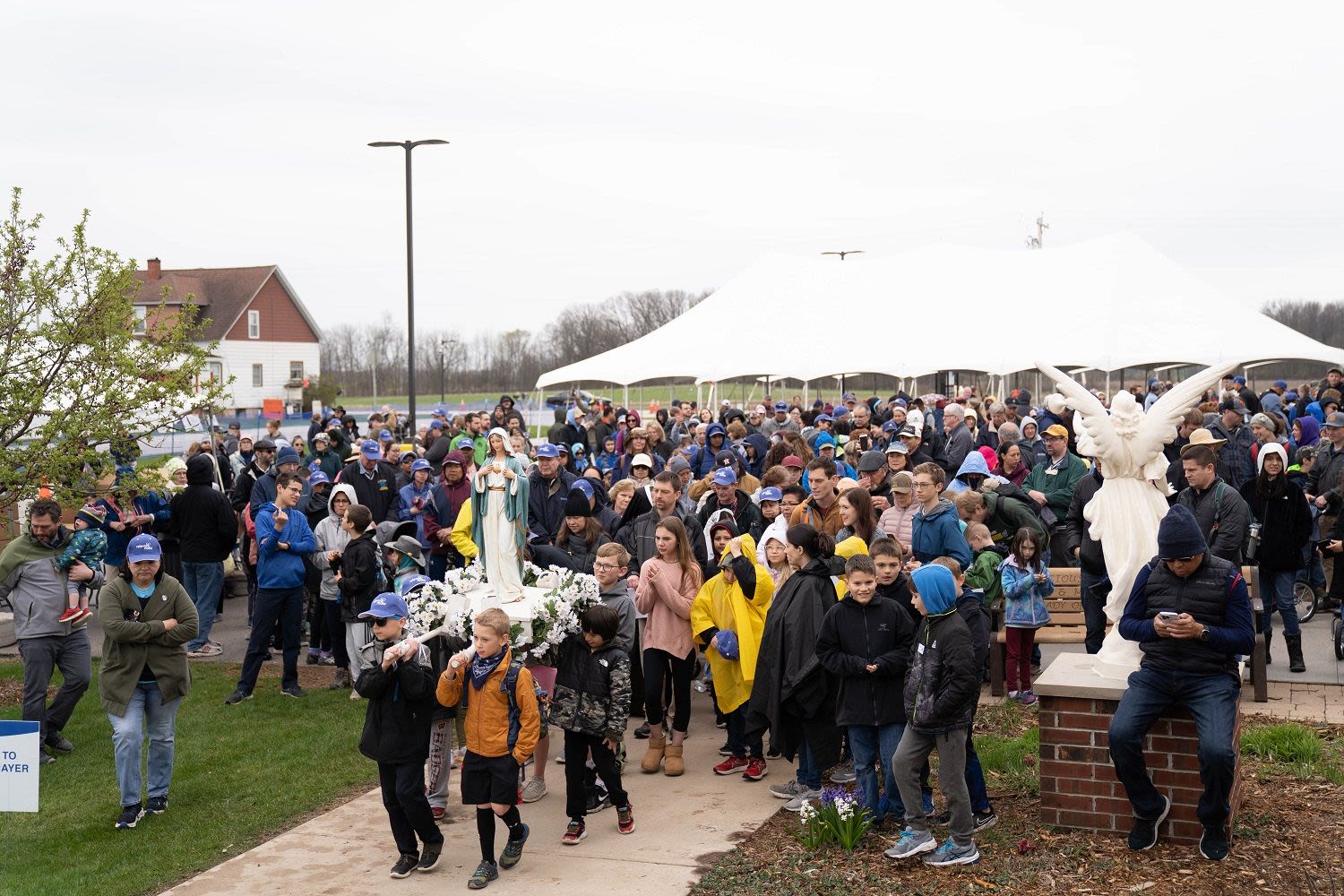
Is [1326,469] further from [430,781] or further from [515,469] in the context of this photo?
[430,781]

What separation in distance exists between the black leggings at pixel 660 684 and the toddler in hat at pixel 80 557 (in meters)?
4.57

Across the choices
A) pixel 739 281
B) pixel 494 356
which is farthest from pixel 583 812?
pixel 494 356

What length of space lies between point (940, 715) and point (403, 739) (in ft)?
9.49

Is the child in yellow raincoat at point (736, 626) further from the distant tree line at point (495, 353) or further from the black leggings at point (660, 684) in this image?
the distant tree line at point (495, 353)

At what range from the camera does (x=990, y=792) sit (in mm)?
7684

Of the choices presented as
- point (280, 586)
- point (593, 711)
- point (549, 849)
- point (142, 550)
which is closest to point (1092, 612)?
point (593, 711)

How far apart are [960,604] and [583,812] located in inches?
99.2

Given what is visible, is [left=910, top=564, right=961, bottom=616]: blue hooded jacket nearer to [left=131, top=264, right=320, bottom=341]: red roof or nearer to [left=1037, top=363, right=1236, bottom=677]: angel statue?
[left=1037, top=363, right=1236, bottom=677]: angel statue

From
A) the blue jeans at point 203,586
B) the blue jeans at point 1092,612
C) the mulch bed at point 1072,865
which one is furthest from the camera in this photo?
the blue jeans at point 203,586

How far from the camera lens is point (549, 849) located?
7.33m

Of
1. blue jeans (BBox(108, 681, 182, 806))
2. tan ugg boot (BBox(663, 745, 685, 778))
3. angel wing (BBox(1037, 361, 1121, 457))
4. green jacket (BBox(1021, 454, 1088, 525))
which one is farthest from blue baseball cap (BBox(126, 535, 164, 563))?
green jacket (BBox(1021, 454, 1088, 525))

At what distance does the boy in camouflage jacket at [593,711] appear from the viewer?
24.2 feet

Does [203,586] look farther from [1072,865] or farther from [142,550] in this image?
[1072,865]

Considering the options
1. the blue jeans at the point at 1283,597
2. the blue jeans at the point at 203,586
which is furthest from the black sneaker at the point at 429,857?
the blue jeans at the point at 1283,597
